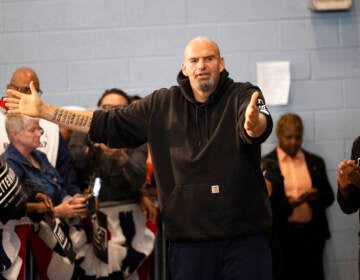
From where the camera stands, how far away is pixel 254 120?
2.54 m

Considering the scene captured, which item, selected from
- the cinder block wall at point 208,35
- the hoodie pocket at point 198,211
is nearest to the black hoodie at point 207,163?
the hoodie pocket at point 198,211

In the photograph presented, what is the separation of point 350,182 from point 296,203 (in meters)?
1.39

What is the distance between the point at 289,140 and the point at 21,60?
206 cm

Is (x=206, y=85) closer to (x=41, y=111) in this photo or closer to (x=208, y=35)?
(x=41, y=111)

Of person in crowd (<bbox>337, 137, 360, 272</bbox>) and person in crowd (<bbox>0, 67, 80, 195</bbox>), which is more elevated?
person in crowd (<bbox>0, 67, 80, 195</bbox>)

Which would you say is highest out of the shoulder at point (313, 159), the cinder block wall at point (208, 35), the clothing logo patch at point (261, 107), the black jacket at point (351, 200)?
the cinder block wall at point (208, 35)

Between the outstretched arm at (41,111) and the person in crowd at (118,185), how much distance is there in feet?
2.68

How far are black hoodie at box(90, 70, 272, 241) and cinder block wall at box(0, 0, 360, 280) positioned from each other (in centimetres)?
194

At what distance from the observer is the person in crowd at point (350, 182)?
3062 mm

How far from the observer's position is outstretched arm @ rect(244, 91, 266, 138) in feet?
8.27

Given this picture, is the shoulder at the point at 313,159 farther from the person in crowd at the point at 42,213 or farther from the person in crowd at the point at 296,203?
the person in crowd at the point at 42,213

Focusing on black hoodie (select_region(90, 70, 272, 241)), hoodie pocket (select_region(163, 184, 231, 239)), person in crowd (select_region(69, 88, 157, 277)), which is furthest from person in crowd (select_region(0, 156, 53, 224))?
hoodie pocket (select_region(163, 184, 231, 239))

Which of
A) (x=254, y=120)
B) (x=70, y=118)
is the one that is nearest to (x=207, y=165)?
(x=254, y=120)

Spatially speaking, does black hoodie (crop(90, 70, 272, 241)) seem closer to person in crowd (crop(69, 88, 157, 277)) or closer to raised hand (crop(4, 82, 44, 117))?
raised hand (crop(4, 82, 44, 117))
